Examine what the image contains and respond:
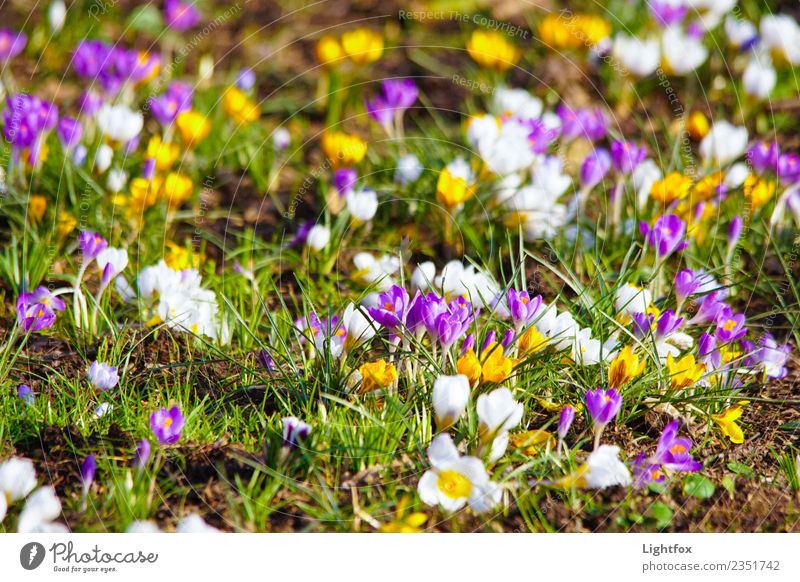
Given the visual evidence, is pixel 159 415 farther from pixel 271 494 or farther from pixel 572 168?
pixel 572 168

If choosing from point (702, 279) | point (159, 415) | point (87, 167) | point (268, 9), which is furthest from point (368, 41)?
point (159, 415)

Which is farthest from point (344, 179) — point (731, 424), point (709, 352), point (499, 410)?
point (731, 424)

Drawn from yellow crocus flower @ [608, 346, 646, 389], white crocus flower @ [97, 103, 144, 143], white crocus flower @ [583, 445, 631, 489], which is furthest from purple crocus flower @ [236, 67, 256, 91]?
white crocus flower @ [583, 445, 631, 489]

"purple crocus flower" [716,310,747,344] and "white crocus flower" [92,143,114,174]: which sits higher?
"white crocus flower" [92,143,114,174]

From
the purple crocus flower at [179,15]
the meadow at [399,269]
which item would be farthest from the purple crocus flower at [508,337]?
the purple crocus flower at [179,15]

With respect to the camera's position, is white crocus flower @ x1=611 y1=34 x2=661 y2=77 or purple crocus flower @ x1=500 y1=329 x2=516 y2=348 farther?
white crocus flower @ x1=611 y1=34 x2=661 y2=77

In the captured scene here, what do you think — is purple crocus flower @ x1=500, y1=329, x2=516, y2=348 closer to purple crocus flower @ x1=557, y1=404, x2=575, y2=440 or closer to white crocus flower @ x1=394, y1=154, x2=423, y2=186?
purple crocus flower @ x1=557, y1=404, x2=575, y2=440
